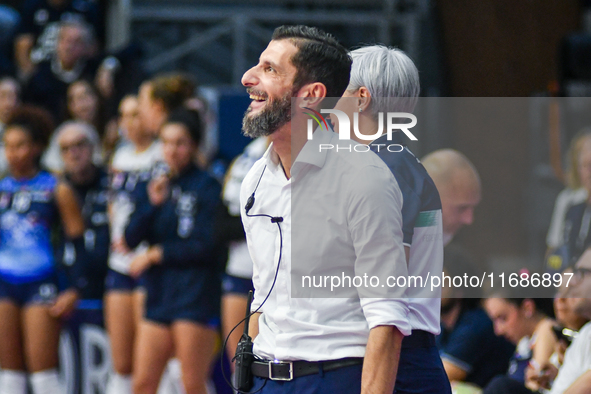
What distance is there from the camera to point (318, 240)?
2.03 m

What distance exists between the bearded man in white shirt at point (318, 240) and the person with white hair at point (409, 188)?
Answer: 4.2 inches

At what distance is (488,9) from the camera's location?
25.6ft

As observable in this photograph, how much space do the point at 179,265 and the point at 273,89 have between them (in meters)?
2.61

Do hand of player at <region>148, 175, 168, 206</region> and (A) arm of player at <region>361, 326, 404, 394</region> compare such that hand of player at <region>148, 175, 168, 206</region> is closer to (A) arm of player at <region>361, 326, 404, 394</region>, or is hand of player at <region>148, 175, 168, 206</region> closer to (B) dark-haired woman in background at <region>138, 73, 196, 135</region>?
(B) dark-haired woman in background at <region>138, 73, 196, 135</region>

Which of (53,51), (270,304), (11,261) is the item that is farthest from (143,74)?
(270,304)

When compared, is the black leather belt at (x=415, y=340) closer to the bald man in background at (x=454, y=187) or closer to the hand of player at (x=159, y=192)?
the bald man in background at (x=454, y=187)

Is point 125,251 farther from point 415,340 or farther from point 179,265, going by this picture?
point 415,340

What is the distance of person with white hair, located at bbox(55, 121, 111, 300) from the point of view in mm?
5141

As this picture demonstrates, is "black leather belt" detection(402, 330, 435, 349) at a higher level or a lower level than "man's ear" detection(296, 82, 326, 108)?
lower

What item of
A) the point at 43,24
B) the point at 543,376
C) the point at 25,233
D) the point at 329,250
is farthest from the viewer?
the point at 43,24

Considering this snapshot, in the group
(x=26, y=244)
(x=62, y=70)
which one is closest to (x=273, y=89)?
(x=26, y=244)

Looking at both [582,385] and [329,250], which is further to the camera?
[582,385]

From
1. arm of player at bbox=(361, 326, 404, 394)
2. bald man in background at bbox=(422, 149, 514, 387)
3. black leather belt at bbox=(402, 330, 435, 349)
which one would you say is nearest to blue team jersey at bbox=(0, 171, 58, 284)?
bald man in background at bbox=(422, 149, 514, 387)

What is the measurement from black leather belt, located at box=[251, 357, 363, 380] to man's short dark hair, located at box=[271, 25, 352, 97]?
Result: 686mm
